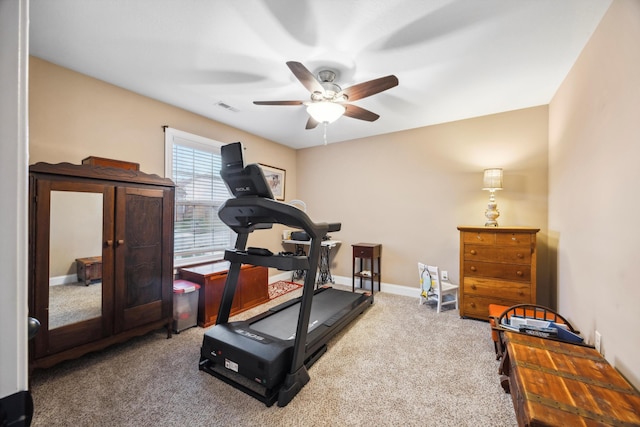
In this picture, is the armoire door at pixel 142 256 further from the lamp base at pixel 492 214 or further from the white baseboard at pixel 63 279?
the lamp base at pixel 492 214

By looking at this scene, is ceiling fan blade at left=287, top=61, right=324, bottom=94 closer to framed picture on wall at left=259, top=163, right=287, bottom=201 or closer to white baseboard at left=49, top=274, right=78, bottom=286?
white baseboard at left=49, top=274, right=78, bottom=286

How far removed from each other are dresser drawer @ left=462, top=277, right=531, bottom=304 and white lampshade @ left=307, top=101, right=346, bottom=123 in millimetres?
2433

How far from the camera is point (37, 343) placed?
72.1 inches

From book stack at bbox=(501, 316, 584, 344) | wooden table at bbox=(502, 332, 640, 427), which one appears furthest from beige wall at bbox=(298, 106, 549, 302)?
wooden table at bbox=(502, 332, 640, 427)

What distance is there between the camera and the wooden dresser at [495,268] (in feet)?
9.19

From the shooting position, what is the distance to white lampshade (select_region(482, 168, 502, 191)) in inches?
124

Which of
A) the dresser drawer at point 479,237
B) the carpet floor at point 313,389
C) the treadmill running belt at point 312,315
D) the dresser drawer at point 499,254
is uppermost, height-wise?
the dresser drawer at point 479,237

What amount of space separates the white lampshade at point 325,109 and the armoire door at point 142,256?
166 centimetres

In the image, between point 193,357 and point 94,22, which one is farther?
point 193,357

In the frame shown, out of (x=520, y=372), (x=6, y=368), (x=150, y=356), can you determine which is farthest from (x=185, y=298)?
(x=520, y=372)

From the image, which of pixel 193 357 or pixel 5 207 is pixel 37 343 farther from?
pixel 5 207

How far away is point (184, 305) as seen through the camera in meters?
2.77

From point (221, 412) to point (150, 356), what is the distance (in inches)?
41.6

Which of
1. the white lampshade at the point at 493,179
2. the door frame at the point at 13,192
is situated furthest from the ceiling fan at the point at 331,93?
the white lampshade at the point at 493,179
